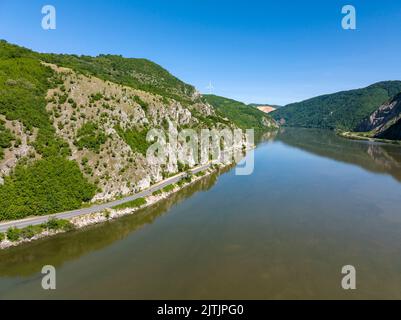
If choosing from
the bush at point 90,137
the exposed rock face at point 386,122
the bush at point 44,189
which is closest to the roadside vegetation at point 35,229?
the bush at point 44,189

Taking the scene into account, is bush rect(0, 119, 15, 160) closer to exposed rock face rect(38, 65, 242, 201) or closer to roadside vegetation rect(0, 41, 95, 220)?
roadside vegetation rect(0, 41, 95, 220)

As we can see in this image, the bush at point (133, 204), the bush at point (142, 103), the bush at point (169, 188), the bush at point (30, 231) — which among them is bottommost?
the bush at point (30, 231)

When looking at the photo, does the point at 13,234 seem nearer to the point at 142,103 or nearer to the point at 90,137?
the point at 90,137

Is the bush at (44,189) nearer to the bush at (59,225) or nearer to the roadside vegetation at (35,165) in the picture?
the roadside vegetation at (35,165)

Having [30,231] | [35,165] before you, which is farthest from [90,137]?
[30,231]

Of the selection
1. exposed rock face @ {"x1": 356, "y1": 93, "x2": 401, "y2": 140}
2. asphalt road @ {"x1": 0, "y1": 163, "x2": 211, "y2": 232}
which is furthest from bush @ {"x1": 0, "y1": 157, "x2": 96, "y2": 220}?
exposed rock face @ {"x1": 356, "y1": 93, "x2": 401, "y2": 140}

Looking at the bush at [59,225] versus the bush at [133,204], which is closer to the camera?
the bush at [59,225]
